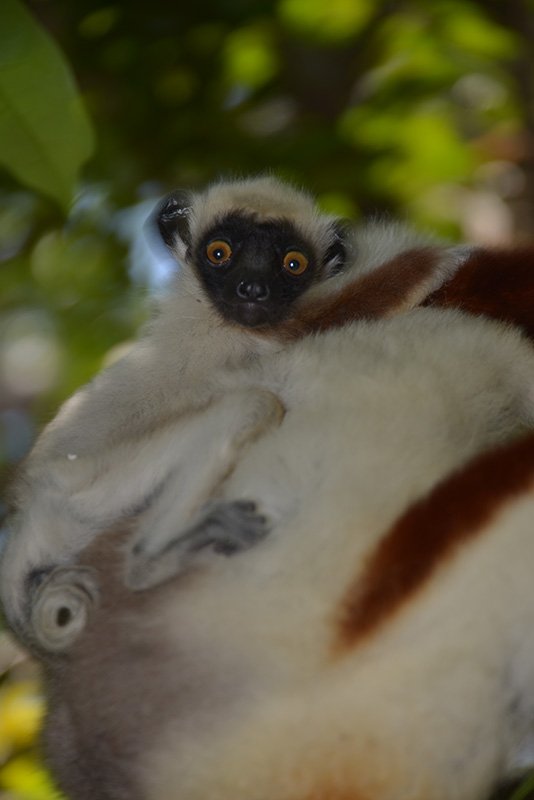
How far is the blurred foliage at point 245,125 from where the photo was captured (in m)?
4.87

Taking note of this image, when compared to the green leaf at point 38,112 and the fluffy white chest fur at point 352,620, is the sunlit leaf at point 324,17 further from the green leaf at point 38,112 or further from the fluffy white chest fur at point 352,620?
the fluffy white chest fur at point 352,620

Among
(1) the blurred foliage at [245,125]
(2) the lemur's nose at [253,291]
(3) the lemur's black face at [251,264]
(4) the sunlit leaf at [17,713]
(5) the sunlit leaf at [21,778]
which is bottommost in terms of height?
(5) the sunlit leaf at [21,778]

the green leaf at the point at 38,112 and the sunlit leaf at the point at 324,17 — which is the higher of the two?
the sunlit leaf at the point at 324,17

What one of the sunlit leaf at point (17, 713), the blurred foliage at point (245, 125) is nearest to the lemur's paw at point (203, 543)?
the sunlit leaf at point (17, 713)

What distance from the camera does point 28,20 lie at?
2418 millimetres

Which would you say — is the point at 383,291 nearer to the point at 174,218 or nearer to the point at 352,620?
the point at 352,620

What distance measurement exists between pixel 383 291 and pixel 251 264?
947mm

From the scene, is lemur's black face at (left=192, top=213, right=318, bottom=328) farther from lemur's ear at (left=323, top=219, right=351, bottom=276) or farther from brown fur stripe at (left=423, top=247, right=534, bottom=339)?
brown fur stripe at (left=423, top=247, right=534, bottom=339)

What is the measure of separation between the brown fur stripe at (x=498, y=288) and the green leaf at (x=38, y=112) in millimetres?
959

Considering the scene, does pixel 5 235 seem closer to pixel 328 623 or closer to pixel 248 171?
pixel 248 171

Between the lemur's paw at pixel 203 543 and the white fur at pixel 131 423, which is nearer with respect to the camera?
the lemur's paw at pixel 203 543

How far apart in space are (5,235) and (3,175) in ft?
1.72

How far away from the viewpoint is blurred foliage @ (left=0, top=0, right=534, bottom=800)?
16.0 feet

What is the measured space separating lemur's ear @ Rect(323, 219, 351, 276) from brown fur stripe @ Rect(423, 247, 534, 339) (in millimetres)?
907
